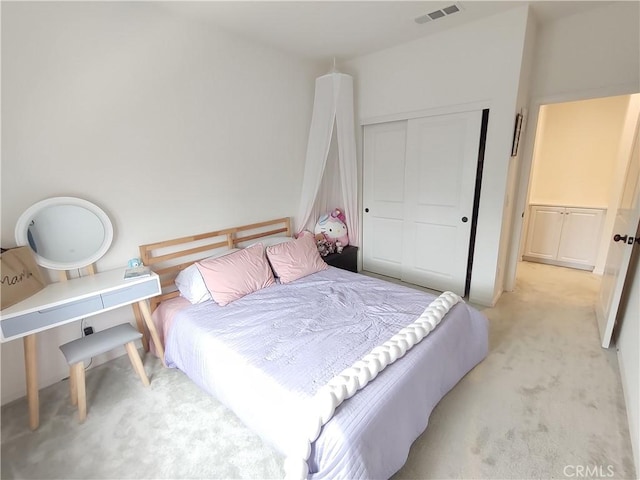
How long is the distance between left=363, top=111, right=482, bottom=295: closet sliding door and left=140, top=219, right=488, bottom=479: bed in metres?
1.12

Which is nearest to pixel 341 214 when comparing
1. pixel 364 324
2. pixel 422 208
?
pixel 422 208

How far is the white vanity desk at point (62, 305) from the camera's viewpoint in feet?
5.04

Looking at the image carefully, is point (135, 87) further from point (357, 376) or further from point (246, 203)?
point (357, 376)

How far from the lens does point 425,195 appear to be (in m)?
3.17

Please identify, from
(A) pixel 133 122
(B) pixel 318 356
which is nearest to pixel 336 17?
(A) pixel 133 122

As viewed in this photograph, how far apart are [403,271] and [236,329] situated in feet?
7.52

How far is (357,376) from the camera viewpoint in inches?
51.3

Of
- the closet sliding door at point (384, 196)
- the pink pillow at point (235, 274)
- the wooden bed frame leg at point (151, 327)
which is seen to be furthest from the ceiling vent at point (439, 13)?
the wooden bed frame leg at point (151, 327)

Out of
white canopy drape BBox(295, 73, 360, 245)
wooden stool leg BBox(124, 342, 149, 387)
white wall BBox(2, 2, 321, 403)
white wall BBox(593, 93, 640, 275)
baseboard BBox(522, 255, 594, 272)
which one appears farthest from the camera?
baseboard BBox(522, 255, 594, 272)

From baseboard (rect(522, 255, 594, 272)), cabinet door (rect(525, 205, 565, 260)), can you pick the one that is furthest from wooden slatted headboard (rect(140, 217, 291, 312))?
baseboard (rect(522, 255, 594, 272))

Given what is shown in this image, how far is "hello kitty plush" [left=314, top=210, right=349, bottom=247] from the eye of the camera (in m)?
3.48

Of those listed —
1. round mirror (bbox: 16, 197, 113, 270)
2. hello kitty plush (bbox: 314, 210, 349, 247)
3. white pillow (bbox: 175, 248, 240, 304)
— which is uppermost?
round mirror (bbox: 16, 197, 113, 270)

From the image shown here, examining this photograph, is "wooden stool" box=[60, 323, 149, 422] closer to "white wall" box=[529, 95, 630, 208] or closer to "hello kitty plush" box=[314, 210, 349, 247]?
"hello kitty plush" box=[314, 210, 349, 247]

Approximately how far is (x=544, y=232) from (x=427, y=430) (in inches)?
145
